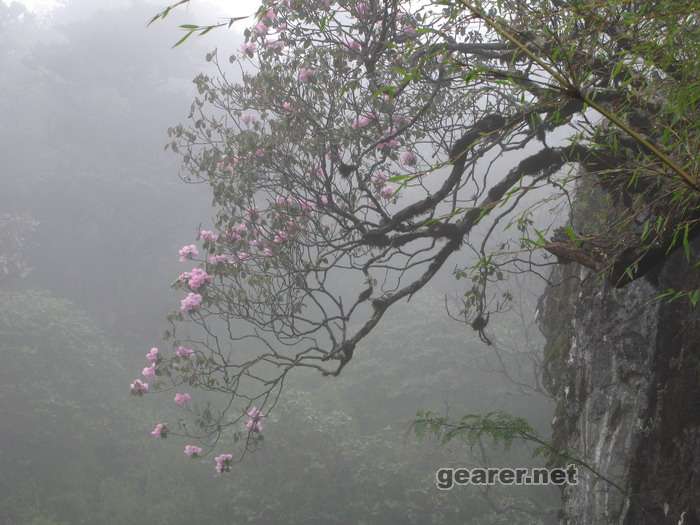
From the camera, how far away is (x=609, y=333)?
10.9 ft

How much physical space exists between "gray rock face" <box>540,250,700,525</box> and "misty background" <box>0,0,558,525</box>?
21.9 feet

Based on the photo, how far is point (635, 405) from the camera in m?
2.87

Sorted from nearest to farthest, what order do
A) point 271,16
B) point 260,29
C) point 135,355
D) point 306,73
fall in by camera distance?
point 306,73, point 271,16, point 260,29, point 135,355

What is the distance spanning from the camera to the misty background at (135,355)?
11.5 meters

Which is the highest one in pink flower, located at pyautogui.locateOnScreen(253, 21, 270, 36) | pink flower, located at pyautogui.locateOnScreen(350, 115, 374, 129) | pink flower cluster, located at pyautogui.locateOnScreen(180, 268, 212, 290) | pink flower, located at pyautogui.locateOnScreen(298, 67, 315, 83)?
pink flower, located at pyautogui.locateOnScreen(253, 21, 270, 36)

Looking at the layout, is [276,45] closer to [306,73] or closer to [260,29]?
[260,29]

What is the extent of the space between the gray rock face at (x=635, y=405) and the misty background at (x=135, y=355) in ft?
21.9

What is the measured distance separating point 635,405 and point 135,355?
1594cm

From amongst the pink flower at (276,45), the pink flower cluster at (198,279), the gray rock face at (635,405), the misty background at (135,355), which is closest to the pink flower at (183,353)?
the pink flower cluster at (198,279)

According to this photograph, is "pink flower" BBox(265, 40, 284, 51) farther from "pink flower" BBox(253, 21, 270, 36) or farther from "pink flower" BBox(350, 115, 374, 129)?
"pink flower" BBox(350, 115, 374, 129)

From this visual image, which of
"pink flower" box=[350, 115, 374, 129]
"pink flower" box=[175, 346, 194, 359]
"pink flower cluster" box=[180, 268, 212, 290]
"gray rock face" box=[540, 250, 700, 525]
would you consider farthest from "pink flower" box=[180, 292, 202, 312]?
"gray rock face" box=[540, 250, 700, 525]

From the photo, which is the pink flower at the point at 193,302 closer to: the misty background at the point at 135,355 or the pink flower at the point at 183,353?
the pink flower at the point at 183,353

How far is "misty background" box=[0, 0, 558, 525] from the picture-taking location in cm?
1154

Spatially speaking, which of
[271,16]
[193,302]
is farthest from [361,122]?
[193,302]
